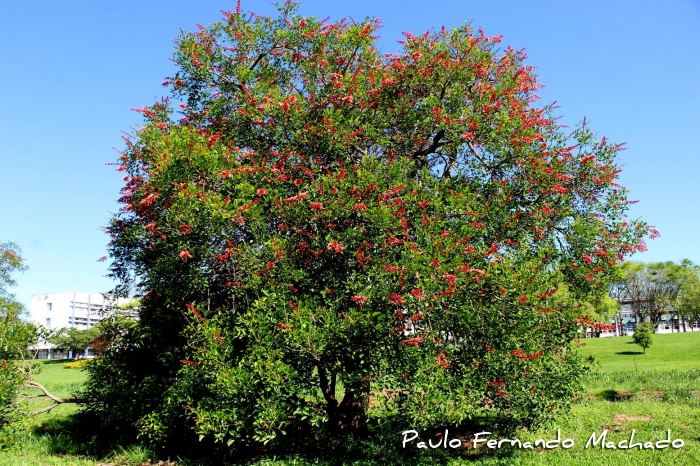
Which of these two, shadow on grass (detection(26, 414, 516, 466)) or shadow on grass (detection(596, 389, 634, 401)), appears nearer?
shadow on grass (detection(26, 414, 516, 466))

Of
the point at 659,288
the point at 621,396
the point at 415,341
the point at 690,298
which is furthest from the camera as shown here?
the point at 659,288

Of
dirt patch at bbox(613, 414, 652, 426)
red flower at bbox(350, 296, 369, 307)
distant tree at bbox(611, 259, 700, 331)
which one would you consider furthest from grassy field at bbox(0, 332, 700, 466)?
distant tree at bbox(611, 259, 700, 331)

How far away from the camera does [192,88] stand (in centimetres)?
1042

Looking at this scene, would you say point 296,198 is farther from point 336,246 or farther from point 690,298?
point 690,298

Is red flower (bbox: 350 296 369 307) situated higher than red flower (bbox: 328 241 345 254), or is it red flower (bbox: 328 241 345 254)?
red flower (bbox: 328 241 345 254)

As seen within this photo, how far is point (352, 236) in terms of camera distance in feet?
25.3

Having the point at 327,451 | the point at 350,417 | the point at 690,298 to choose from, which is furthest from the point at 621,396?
the point at 690,298

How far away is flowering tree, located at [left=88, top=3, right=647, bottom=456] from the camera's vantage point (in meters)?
7.32

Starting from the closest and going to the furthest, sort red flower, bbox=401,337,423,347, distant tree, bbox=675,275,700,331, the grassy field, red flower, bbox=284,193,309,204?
red flower, bbox=401,337,423,347 < red flower, bbox=284,193,309,204 < the grassy field < distant tree, bbox=675,275,700,331

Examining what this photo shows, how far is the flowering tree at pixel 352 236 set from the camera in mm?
7320

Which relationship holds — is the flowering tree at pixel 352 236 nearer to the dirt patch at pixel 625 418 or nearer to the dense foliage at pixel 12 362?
the dense foliage at pixel 12 362

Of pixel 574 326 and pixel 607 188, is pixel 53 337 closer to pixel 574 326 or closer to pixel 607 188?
pixel 574 326

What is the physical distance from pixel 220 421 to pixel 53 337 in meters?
7.31

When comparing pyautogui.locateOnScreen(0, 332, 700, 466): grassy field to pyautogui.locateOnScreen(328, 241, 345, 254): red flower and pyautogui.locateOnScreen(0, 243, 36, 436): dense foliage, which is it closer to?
pyautogui.locateOnScreen(0, 243, 36, 436): dense foliage
